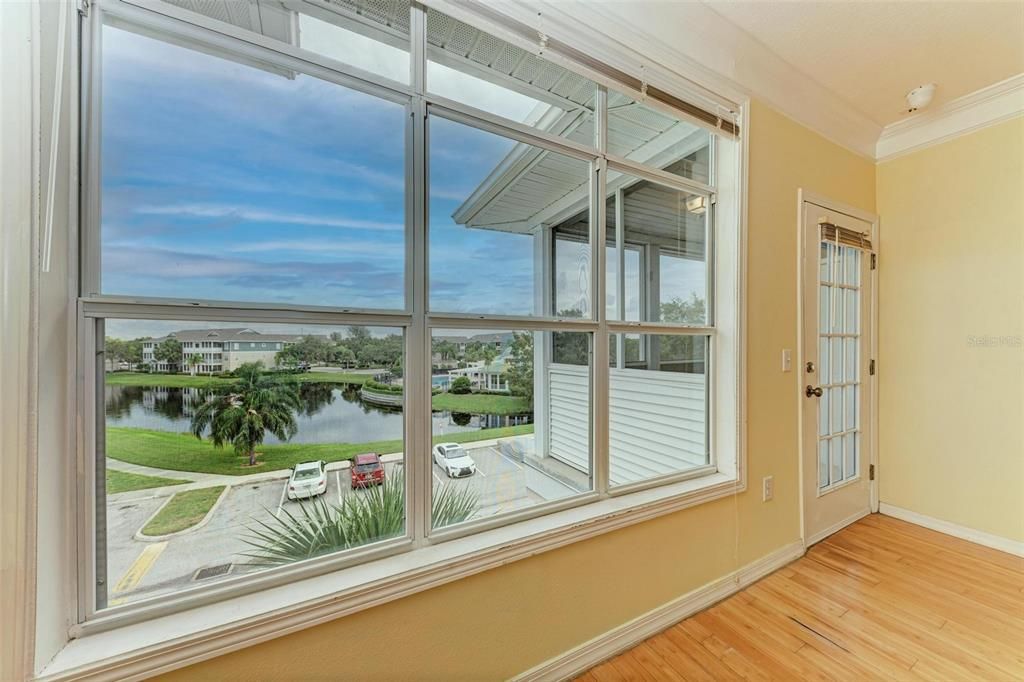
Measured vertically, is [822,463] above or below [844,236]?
below

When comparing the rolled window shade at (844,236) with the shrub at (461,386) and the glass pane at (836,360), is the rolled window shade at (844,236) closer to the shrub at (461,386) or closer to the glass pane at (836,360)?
the glass pane at (836,360)

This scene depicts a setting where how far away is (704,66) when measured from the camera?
1.82 metres

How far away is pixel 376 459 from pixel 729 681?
1.55 metres

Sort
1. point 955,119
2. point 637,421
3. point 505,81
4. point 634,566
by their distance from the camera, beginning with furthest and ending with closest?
point 955,119, point 637,421, point 634,566, point 505,81

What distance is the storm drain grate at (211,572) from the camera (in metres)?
1.05

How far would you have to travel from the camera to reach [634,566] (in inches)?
65.4

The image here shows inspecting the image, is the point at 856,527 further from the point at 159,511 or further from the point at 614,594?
the point at 159,511

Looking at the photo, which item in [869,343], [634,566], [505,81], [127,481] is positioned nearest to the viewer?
[127,481]

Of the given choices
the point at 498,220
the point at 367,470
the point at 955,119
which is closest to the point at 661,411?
the point at 498,220

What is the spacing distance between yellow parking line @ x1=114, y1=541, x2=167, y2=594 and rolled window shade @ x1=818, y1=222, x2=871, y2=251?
3383 mm

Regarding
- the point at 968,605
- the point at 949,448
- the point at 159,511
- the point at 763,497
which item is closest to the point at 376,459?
the point at 159,511

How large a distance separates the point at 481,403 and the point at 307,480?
2.00 feet

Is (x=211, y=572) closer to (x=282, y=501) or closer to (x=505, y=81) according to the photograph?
(x=282, y=501)

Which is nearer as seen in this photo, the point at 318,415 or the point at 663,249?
the point at 318,415
